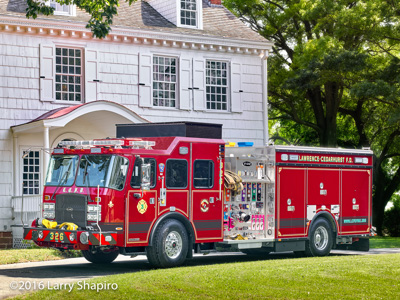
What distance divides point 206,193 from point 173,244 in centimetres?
145

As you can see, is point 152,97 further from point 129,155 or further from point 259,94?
point 129,155

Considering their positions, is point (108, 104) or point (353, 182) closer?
point (353, 182)

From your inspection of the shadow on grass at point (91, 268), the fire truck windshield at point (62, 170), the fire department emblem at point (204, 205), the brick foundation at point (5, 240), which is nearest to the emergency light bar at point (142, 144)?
the fire truck windshield at point (62, 170)

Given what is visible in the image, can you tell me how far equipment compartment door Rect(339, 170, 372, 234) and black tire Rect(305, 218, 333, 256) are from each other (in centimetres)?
44

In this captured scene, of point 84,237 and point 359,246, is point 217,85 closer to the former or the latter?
point 359,246

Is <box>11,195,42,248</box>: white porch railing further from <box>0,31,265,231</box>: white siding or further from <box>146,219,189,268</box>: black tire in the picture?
<box>146,219,189,268</box>: black tire

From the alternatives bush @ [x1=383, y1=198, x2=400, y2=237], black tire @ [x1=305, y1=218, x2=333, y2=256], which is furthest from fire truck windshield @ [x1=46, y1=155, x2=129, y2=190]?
bush @ [x1=383, y1=198, x2=400, y2=237]

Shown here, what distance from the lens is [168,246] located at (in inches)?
647

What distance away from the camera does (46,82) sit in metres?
24.7

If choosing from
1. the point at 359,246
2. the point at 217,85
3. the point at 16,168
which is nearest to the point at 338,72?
the point at 217,85

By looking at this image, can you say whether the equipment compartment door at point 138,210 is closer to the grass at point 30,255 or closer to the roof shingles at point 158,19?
the grass at point 30,255

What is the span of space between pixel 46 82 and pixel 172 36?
4898 millimetres

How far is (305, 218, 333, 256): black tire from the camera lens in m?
19.5

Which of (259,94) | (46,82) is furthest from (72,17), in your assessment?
(259,94)
